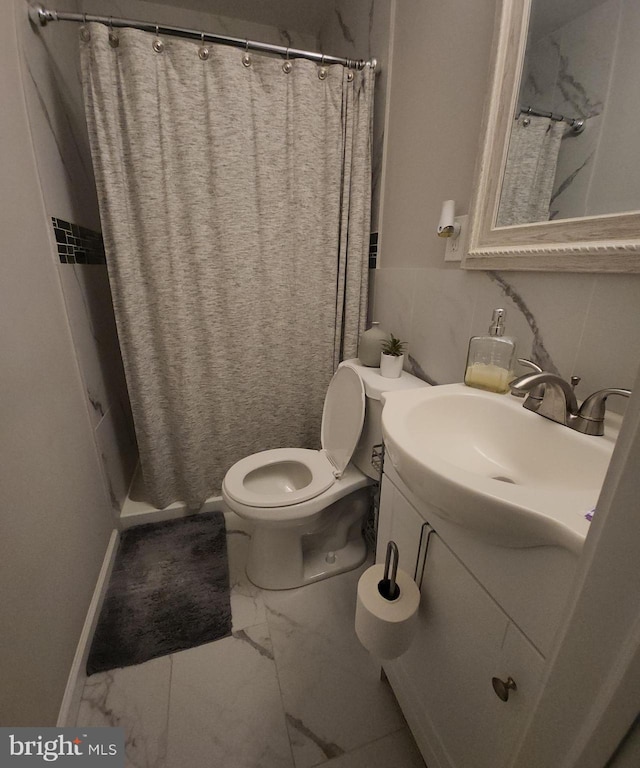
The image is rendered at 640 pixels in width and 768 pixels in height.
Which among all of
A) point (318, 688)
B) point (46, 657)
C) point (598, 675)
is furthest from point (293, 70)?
point (318, 688)

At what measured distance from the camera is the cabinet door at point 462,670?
1.66 feet

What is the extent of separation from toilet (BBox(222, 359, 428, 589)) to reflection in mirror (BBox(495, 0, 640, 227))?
24.2 inches

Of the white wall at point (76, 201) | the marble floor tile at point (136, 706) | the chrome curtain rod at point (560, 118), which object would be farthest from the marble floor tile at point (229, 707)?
the chrome curtain rod at point (560, 118)

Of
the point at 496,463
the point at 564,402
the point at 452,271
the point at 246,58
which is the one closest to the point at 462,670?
the point at 496,463

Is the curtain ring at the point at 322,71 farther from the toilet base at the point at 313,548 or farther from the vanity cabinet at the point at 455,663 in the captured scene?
the toilet base at the point at 313,548

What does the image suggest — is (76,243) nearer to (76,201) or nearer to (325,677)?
(76,201)

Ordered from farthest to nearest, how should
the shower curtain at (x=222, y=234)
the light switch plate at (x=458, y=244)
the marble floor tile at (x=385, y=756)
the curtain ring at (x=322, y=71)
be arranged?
1. the curtain ring at (x=322, y=71)
2. the shower curtain at (x=222, y=234)
3. the light switch plate at (x=458, y=244)
4. the marble floor tile at (x=385, y=756)

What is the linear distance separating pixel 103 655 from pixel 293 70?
211 cm

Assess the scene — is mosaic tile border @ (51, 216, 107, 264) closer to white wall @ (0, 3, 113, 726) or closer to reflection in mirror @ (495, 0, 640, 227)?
white wall @ (0, 3, 113, 726)

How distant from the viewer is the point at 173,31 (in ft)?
3.68

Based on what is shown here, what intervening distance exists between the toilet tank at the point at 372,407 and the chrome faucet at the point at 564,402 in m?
0.47

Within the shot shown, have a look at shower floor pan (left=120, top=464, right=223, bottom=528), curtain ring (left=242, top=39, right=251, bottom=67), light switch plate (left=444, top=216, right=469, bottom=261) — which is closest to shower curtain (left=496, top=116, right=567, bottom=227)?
light switch plate (left=444, top=216, right=469, bottom=261)

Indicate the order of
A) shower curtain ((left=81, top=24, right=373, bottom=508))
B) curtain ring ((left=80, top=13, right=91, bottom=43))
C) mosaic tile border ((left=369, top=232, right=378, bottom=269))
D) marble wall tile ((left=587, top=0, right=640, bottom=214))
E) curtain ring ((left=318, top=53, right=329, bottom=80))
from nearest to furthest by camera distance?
marble wall tile ((left=587, top=0, right=640, bottom=214))
curtain ring ((left=80, top=13, right=91, bottom=43))
shower curtain ((left=81, top=24, right=373, bottom=508))
curtain ring ((left=318, top=53, right=329, bottom=80))
mosaic tile border ((left=369, top=232, right=378, bottom=269))

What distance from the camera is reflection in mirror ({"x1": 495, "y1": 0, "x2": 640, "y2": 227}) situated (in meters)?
0.61
